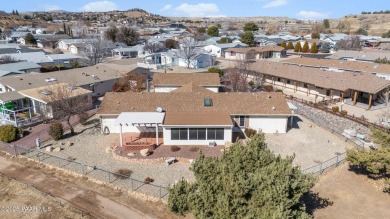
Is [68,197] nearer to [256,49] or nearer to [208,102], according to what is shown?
[208,102]

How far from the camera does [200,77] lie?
1820 inches

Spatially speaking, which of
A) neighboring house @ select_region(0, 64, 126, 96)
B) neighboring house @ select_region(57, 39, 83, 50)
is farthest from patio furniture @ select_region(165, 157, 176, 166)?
neighboring house @ select_region(57, 39, 83, 50)

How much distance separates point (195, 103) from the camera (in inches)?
1309

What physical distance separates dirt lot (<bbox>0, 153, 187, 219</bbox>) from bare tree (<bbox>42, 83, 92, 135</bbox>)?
9146 mm

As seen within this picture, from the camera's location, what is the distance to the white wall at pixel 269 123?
106 ft

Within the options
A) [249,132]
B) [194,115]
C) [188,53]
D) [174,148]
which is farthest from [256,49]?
[174,148]

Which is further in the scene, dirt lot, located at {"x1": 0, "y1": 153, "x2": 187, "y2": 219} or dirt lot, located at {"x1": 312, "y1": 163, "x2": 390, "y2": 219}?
dirt lot, located at {"x1": 312, "y1": 163, "x2": 390, "y2": 219}

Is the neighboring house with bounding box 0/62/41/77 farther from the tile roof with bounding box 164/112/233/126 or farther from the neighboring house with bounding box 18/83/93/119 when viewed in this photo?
the tile roof with bounding box 164/112/233/126

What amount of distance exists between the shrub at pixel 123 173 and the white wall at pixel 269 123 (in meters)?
14.2

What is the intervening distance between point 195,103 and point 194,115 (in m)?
2.89

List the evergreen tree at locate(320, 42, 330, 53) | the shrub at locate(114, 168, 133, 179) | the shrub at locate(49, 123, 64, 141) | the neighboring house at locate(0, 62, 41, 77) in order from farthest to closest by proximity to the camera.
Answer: the evergreen tree at locate(320, 42, 330, 53)
the neighboring house at locate(0, 62, 41, 77)
the shrub at locate(49, 123, 64, 141)
the shrub at locate(114, 168, 133, 179)

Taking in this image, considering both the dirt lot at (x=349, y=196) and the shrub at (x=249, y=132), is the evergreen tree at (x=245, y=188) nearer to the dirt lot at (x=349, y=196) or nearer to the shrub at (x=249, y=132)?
the dirt lot at (x=349, y=196)

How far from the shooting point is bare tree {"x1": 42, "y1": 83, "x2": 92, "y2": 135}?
32.9 m

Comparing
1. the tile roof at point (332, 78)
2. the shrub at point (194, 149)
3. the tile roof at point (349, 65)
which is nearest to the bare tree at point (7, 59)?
the tile roof at point (332, 78)
